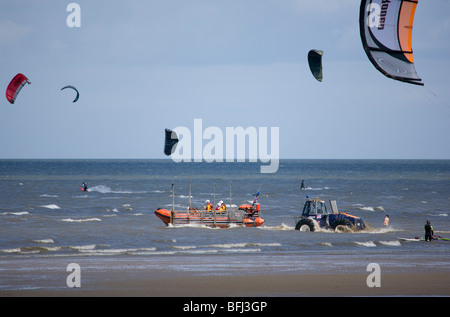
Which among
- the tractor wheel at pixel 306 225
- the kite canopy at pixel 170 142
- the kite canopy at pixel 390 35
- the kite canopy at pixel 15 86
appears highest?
the kite canopy at pixel 15 86

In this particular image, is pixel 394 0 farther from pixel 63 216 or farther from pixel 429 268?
pixel 63 216

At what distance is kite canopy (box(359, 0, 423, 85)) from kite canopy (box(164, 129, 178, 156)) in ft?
66.8

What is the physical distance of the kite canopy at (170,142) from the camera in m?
32.8

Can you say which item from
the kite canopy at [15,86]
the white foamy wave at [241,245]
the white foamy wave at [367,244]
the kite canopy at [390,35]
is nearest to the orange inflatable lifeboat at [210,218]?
the white foamy wave at [241,245]

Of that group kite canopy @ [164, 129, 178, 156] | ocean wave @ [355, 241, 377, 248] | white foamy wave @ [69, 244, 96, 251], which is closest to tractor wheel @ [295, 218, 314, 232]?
ocean wave @ [355, 241, 377, 248]

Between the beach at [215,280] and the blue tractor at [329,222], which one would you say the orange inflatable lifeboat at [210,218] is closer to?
the blue tractor at [329,222]

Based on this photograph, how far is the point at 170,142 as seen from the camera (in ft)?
109

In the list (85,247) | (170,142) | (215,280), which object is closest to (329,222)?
(170,142)

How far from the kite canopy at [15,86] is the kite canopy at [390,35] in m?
25.9

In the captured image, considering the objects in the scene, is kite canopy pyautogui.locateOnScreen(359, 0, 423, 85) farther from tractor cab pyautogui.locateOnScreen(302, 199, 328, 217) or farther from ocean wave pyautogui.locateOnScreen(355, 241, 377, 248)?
tractor cab pyautogui.locateOnScreen(302, 199, 328, 217)

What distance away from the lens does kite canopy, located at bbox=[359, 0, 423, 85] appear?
41.9 ft

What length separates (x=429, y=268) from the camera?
612 inches
